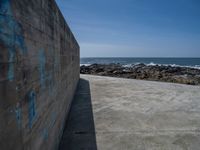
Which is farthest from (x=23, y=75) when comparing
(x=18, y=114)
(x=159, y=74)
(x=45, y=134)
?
(x=159, y=74)

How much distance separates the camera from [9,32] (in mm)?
1107

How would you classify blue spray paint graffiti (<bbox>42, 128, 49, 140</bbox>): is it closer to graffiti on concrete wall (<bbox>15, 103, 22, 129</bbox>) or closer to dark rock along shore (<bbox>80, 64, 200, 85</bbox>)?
graffiti on concrete wall (<bbox>15, 103, 22, 129</bbox>)

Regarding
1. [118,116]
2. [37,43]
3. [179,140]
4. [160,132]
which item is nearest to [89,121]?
[118,116]

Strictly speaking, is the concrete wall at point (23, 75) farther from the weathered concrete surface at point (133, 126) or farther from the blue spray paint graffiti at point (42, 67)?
the weathered concrete surface at point (133, 126)

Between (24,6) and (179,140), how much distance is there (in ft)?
9.91

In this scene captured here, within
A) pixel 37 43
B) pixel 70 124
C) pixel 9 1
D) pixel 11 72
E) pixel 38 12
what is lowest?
pixel 70 124

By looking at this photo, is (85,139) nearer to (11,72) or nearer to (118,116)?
(118,116)

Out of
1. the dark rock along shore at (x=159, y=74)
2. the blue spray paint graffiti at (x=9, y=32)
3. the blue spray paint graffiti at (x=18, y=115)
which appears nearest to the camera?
the blue spray paint graffiti at (x=9, y=32)

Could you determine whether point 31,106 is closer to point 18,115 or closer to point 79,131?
point 18,115

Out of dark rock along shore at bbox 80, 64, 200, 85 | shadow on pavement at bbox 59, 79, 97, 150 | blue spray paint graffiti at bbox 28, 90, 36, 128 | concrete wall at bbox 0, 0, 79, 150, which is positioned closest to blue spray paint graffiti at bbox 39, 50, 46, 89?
concrete wall at bbox 0, 0, 79, 150

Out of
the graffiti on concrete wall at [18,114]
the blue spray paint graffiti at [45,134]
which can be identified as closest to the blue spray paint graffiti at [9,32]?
the graffiti on concrete wall at [18,114]

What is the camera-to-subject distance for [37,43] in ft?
5.49

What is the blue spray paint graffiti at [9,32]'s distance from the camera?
103 cm

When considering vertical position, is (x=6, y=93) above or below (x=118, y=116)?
above
